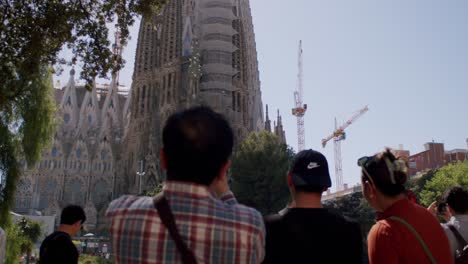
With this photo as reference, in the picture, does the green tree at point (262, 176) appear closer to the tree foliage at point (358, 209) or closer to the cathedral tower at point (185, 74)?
the tree foliage at point (358, 209)

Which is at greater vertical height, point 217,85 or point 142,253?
point 217,85

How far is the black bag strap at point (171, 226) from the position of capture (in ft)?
6.46

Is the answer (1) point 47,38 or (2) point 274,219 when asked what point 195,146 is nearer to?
(2) point 274,219

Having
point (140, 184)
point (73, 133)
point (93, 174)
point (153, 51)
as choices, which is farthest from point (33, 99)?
point (73, 133)

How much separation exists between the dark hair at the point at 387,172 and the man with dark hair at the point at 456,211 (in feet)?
4.78

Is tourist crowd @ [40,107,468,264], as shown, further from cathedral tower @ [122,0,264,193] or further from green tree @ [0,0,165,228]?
cathedral tower @ [122,0,264,193]

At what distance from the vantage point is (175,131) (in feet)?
7.21

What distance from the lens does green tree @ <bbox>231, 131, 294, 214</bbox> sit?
32.7m

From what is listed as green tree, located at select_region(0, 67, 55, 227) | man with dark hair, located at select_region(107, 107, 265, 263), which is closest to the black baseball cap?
man with dark hair, located at select_region(107, 107, 265, 263)

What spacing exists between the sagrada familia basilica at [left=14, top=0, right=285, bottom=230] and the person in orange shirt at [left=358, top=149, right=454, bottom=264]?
41.8 metres

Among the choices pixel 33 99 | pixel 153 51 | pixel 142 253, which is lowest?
pixel 142 253

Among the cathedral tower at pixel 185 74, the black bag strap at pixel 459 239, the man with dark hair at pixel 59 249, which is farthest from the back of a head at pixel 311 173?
the cathedral tower at pixel 185 74

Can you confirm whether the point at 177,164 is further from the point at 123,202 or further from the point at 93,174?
the point at 93,174

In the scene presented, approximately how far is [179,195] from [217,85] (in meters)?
50.1
